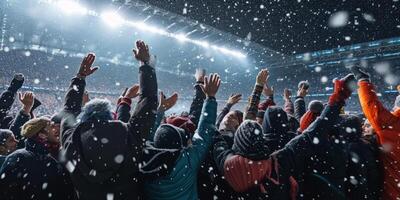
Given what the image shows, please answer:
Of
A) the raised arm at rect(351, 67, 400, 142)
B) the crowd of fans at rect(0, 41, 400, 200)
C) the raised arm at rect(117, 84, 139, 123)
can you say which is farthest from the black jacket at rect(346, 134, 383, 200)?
the raised arm at rect(117, 84, 139, 123)

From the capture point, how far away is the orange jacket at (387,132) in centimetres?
252

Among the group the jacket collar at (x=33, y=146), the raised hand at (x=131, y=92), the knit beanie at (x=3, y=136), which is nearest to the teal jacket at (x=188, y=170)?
the jacket collar at (x=33, y=146)

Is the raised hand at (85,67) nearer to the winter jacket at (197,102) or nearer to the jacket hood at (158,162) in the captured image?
the jacket hood at (158,162)

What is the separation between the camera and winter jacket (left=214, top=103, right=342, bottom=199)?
1.99 m

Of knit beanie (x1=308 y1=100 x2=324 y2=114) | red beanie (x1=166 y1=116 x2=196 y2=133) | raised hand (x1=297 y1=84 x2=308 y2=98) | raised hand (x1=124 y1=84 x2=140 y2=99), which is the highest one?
raised hand (x1=297 y1=84 x2=308 y2=98)

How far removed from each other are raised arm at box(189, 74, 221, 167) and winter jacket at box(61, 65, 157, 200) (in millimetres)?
353

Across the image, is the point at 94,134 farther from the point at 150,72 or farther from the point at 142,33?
the point at 142,33

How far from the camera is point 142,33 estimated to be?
28.6 m

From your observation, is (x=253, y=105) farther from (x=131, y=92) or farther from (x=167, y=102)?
(x=131, y=92)

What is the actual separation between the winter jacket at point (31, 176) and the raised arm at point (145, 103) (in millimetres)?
705

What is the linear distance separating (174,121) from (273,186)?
85 centimetres

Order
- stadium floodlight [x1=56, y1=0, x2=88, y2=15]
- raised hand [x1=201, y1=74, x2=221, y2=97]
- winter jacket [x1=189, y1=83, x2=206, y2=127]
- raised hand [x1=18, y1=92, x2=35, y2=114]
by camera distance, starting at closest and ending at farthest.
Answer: raised hand [x1=201, y1=74, x2=221, y2=97] < winter jacket [x1=189, y1=83, x2=206, y2=127] < raised hand [x1=18, y1=92, x2=35, y2=114] < stadium floodlight [x1=56, y1=0, x2=88, y2=15]

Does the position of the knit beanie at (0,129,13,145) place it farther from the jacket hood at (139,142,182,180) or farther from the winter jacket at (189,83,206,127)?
the winter jacket at (189,83,206,127)

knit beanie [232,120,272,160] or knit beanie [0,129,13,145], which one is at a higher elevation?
knit beanie [232,120,272,160]
